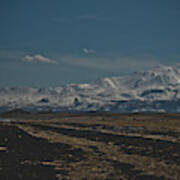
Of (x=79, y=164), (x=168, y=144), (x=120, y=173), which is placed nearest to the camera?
(x=120, y=173)

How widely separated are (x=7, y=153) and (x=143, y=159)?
1895cm

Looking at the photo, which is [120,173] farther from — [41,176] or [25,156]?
[25,156]

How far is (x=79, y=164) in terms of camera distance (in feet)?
150

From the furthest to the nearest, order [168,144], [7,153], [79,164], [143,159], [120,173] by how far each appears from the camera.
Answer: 1. [168,144]
2. [7,153]
3. [143,159]
4. [79,164]
5. [120,173]

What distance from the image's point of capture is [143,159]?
1962 inches

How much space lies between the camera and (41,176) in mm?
38250

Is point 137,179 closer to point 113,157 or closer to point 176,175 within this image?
point 176,175

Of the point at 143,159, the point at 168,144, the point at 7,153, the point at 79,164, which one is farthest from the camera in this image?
the point at 168,144

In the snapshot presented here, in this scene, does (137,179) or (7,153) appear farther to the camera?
(7,153)

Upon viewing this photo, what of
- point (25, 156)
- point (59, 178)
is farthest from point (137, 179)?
point (25, 156)

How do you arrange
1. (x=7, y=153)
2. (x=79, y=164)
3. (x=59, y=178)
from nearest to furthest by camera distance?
(x=59, y=178) → (x=79, y=164) → (x=7, y=153)

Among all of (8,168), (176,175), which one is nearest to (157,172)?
(176,175)

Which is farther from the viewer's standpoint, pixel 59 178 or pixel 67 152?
pixel 67 152

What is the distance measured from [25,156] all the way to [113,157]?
39.0ft
